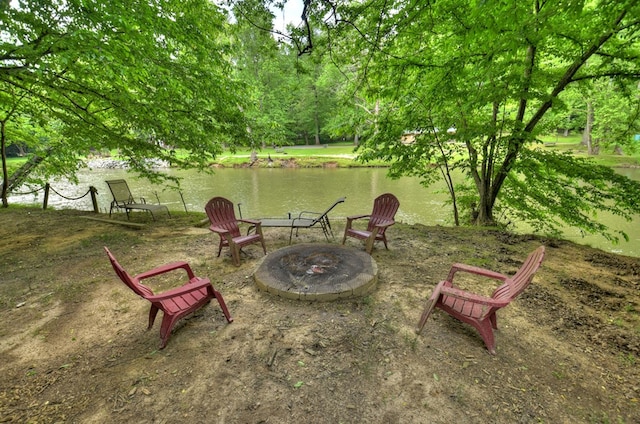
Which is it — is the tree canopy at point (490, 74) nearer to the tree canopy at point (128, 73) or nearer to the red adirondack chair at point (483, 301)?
Result: the tree canopy at point (128, 73)

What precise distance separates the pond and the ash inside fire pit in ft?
13.4

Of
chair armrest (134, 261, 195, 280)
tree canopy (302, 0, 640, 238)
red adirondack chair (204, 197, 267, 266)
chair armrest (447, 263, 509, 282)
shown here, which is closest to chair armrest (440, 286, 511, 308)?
chair armrest (447, 263, 509, 282)

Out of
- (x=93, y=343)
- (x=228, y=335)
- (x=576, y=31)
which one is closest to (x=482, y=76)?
(x=576, y=31)

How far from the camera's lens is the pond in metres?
8.57

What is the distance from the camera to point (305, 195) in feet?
39.3

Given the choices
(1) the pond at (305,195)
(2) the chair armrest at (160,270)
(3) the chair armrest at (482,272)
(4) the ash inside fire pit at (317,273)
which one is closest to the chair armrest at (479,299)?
(3) the chair armrest at (482,272)

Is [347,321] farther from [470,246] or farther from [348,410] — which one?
[470,246]

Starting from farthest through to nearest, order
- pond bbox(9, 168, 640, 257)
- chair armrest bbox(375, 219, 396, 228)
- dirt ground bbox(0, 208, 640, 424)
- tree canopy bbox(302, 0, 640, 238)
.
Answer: pond bbox(9, 168, 640, 257), chair armrest bbox(375, 219, 396, 228), tree canopy bbox(302, 0, 640, 238), dirt ground bbox(0, 208, 640, 424)

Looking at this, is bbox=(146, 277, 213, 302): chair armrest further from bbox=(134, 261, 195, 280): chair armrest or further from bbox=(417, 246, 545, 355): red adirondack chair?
bbox=(417, 246, 545, 355): red adirondack chair

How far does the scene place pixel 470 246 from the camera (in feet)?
15.7

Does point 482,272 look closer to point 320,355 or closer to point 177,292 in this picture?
point 320,355

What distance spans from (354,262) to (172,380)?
234cm

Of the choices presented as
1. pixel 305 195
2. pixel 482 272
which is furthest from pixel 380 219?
pixel 305 195

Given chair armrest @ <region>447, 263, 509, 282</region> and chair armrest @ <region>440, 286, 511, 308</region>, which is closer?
chair armrest @ <region>440, 286, 511, 308</region>
